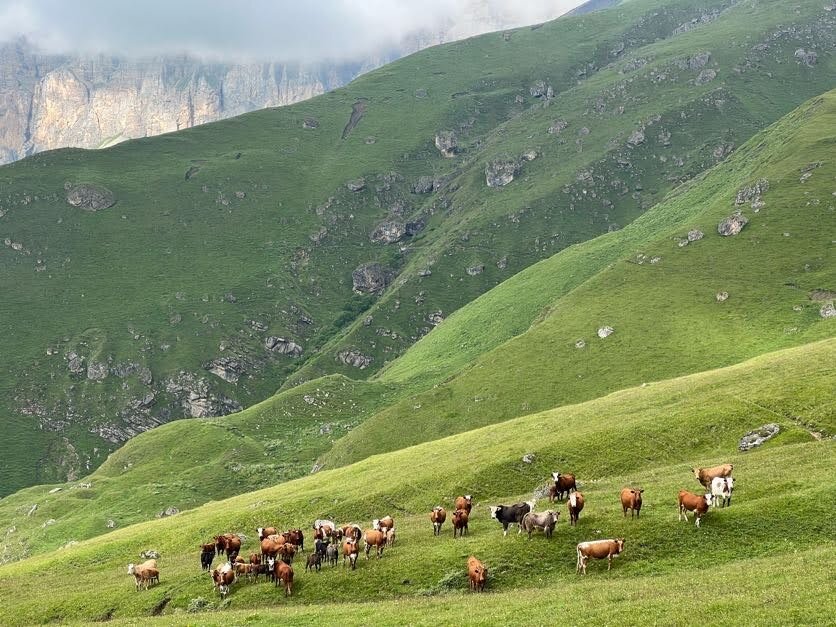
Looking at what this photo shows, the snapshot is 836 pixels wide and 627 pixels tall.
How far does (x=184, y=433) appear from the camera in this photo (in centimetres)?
16538

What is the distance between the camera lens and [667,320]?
135875 millimetres

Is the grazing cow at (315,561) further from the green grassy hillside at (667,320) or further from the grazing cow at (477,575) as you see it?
the green grassy hillside at (667,320)

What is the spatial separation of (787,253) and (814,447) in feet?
378

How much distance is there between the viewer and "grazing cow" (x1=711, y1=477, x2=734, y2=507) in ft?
126

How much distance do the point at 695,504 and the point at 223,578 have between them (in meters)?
28.4

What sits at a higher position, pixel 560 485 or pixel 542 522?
pixel 560 485

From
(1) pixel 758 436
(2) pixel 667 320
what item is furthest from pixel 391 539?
(2) pixel 667 320

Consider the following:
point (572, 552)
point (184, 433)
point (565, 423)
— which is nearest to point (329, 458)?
point (184, 433)

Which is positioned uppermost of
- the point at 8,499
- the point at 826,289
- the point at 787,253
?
→ the point at 787,253

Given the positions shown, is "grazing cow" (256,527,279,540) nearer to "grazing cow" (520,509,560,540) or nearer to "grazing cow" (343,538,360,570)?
"grazing cow" (343,538,360,570)

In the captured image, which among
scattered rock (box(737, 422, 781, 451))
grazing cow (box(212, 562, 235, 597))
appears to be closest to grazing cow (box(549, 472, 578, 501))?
scattered rock (box(737, 422, 781, 451))

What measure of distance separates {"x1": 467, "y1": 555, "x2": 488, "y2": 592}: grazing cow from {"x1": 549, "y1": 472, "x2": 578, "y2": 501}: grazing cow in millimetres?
12820

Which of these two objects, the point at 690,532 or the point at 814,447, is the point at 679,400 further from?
the point at 690,532

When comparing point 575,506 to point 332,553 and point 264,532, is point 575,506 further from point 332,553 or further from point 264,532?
point 264,532
